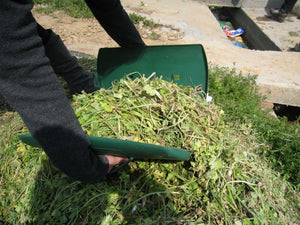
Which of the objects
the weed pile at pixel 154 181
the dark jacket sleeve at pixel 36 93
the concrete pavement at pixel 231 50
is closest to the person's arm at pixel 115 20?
the weed pile at pixel 154 181

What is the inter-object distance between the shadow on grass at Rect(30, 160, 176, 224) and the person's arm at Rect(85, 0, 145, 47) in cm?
126

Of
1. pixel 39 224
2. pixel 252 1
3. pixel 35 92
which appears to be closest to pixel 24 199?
pixel 39 224

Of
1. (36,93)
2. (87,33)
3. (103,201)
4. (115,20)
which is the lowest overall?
(87,33)

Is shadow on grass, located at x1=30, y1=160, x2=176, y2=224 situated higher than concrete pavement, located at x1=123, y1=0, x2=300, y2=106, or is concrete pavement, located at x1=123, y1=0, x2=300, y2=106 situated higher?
concrete pavement, located at x1=123, y1=0, x2=300, y2=106

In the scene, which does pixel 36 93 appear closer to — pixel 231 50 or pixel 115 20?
pixel 115 20

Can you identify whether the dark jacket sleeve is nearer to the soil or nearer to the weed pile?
the weed pile

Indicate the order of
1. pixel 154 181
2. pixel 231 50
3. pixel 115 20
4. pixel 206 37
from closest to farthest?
pixel 154 181, pixel 115 20, pixel 231 50, pixel 206 37

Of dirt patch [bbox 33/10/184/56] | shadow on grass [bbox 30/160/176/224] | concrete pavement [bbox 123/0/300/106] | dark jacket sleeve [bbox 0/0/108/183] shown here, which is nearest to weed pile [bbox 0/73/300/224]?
shadow on grass [bbox 30/160/176/224]

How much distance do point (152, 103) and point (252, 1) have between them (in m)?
7.45

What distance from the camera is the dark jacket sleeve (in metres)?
0.80

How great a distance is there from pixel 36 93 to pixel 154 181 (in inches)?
39.7

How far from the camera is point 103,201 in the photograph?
1297 millimetres

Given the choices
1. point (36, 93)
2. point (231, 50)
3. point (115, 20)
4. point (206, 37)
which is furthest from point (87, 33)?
point (36, 93)

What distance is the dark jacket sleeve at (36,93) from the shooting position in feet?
2.61
